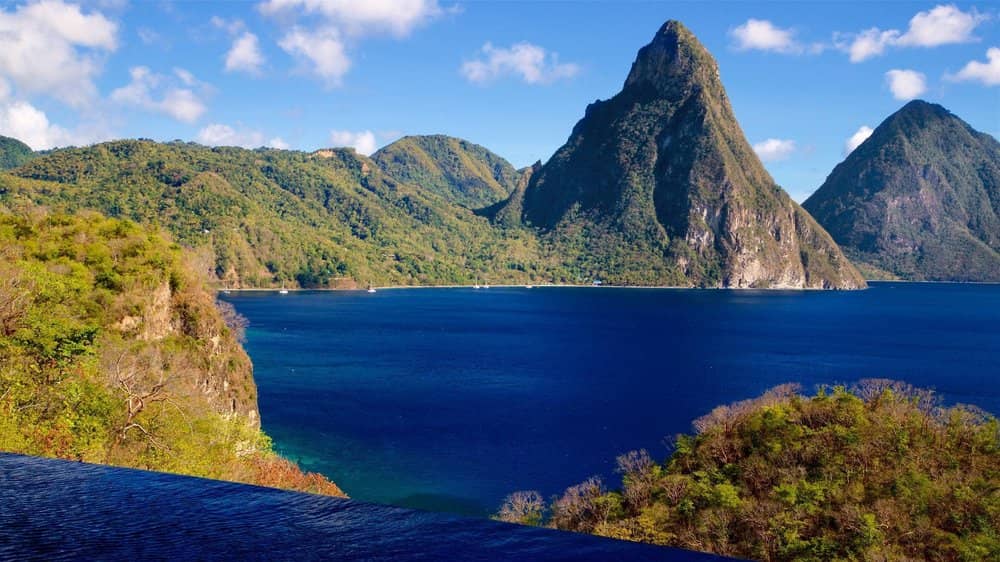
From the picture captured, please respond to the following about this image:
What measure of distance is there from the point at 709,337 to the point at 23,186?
165072mm

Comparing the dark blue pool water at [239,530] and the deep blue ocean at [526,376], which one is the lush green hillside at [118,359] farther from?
the deep blue ocean at [526,376]

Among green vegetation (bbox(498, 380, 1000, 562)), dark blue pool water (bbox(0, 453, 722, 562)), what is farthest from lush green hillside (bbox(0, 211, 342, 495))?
green vegetation (bbox(498, 380, 1000, 562))

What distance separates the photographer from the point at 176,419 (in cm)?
2472

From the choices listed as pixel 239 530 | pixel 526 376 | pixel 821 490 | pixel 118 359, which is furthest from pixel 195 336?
pixel 239 530

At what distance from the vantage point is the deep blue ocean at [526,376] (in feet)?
165

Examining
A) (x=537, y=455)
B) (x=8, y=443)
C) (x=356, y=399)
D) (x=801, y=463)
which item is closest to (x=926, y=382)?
(x=537, y=455)

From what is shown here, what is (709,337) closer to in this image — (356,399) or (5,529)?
A: (356,399)

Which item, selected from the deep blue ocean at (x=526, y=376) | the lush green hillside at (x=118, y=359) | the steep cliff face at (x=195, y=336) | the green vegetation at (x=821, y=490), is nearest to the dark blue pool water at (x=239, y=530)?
the lush green hillside at (x=118, y=359)

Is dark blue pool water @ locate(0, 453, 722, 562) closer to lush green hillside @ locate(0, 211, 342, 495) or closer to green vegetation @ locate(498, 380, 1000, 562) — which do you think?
lush green hillside @ locate(0, 211, 342, 495)

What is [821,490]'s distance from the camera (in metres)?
28.8

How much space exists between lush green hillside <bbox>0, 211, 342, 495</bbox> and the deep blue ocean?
11.0 metres

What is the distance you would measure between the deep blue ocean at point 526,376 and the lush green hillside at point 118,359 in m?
11.0

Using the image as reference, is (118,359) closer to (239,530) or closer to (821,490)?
(239,530)

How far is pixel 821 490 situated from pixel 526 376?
54540 mm
